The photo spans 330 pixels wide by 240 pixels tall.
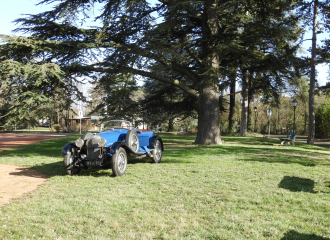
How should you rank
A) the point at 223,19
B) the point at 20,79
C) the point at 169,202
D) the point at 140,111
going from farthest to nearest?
the point at 140,111
the point at 223,19
the point at 20,79
the point at 169,202

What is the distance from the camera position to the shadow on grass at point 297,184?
5934 millimetres

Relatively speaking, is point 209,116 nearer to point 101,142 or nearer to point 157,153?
point 157,153

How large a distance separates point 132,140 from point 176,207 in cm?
391

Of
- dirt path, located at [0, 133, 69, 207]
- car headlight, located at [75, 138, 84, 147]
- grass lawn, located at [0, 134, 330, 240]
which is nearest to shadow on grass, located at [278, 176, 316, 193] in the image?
grass lawn, located at [0, 134, 330, 240]

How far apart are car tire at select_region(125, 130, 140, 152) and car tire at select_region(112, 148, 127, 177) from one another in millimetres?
448

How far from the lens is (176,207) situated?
470 cm

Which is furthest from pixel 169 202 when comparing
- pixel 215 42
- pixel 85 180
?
pixel 215 42

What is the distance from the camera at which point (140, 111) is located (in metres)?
19.5

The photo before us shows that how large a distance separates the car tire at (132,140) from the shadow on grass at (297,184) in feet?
13.7

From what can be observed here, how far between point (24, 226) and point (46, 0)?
11963 mm

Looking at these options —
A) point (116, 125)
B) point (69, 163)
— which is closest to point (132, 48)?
point (116, 125)

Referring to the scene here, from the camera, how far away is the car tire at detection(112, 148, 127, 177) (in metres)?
7.15

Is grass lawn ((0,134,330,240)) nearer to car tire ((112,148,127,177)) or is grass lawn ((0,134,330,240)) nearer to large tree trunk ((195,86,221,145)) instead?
car tire ((112,148,127,177))

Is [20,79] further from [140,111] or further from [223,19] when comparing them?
[223,19]
